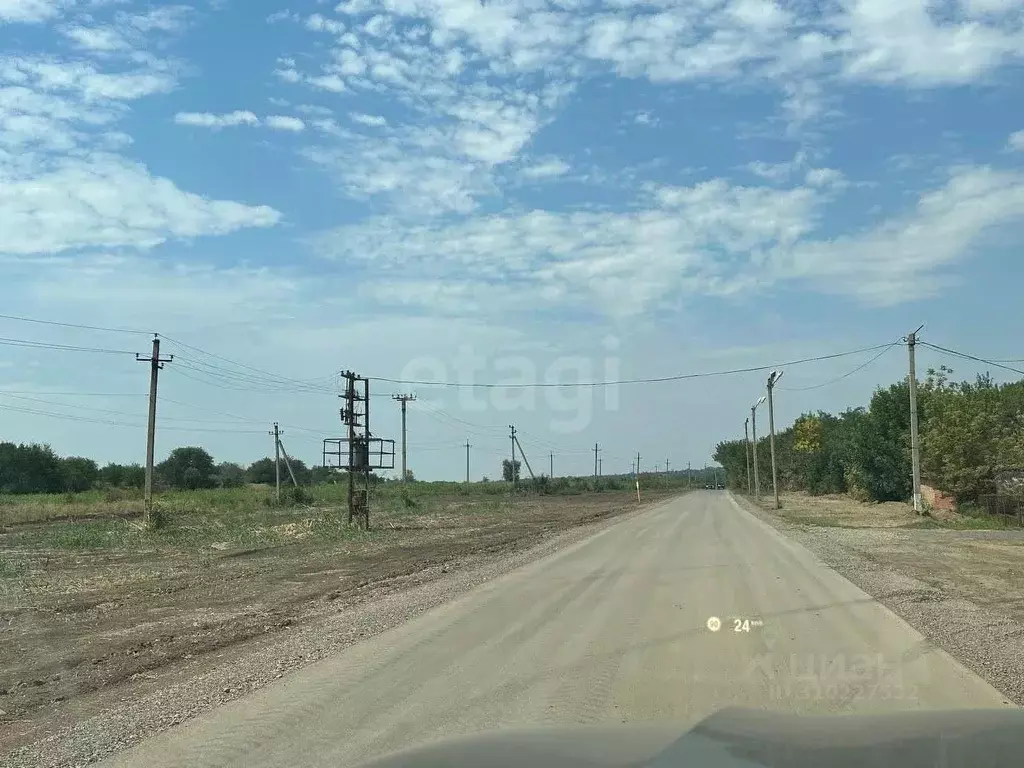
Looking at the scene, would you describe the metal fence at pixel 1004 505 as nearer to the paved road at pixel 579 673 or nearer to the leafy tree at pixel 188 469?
the paved road at pixel 579 673

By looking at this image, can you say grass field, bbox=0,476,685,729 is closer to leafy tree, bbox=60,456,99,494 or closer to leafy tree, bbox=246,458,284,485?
leafy tree, bbox=60,456,99,494

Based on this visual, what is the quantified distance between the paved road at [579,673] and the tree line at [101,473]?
6895cm

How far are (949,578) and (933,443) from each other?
28.3 metres

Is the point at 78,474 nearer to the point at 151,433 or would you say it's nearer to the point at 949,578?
the point at 151,433

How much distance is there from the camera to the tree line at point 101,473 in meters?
87.4

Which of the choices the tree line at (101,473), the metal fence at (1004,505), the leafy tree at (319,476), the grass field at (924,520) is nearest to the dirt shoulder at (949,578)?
the grass field at (924,520)

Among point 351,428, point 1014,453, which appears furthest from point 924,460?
point 351,428

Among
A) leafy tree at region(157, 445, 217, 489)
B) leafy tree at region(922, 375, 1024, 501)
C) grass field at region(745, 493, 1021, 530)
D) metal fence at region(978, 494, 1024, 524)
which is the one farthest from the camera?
leafy tree at region(157, 445, 217, 489)

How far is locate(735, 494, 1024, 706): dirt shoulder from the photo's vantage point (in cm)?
923

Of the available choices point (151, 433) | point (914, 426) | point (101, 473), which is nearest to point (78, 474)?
point (101, 473)

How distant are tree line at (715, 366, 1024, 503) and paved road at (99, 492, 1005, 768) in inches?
1131

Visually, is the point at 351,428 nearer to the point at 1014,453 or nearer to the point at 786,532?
the point at 786,532

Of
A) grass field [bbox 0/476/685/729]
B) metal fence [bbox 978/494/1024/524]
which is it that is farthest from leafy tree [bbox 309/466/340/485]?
metal fence [bbox 978/494/1024/524]

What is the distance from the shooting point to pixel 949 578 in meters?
16.3
